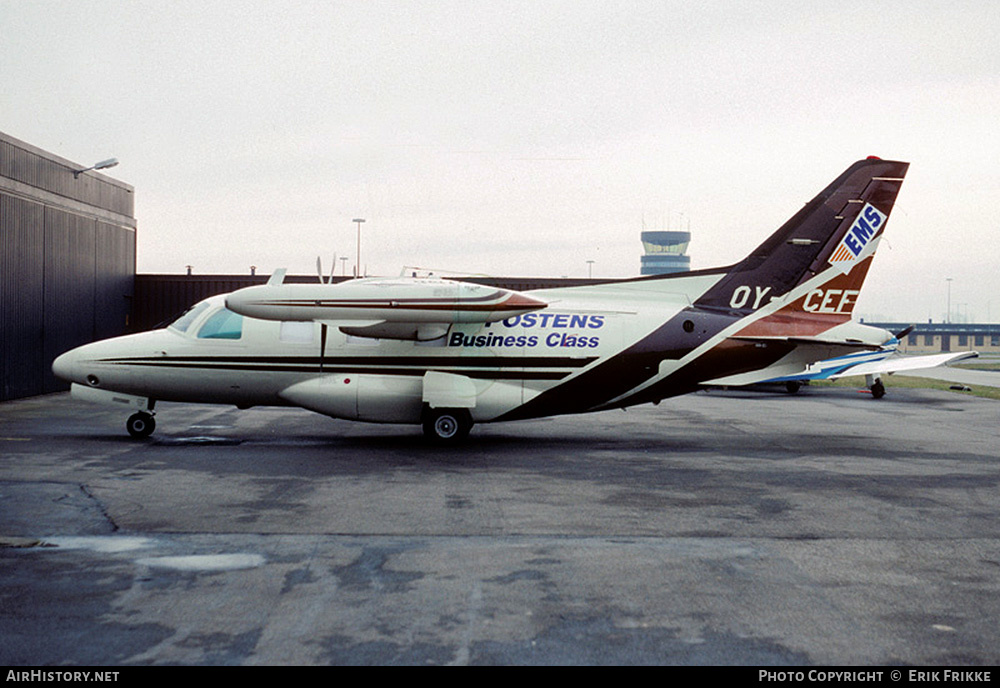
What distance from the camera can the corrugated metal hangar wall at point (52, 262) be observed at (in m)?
27.5

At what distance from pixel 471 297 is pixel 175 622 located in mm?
11000

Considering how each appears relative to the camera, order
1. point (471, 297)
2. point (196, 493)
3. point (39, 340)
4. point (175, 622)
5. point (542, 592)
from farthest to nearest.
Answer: point (39, 340) < point (471, 297) < point (196, 493) < point (542, 592) < point (175, 622)

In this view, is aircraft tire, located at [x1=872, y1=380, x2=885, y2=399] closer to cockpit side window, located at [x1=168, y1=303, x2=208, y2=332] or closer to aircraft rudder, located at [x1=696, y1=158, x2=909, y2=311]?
aircraft rudder, located at [x1=696, y1=158, x2=909, y2=311]

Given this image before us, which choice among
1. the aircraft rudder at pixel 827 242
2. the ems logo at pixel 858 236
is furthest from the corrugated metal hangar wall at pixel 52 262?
the ems logo at pixel 858 236

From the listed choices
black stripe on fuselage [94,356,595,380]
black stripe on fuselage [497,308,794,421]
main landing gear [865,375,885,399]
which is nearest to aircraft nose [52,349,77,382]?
black stripe on fuselage [94,356,595,380]

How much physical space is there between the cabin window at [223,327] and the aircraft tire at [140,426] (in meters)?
2.06

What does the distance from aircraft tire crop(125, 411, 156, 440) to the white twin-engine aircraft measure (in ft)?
0.10

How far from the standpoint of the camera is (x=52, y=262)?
3041 centimetres

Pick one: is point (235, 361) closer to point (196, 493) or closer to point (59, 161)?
point (196, 493)

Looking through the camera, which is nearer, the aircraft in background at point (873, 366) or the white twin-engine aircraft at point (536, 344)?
the white twin-engine aircraft at point (536, 344)

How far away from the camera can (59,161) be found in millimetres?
30938

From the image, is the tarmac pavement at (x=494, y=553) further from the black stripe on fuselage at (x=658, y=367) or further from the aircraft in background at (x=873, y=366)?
the aircraft in background at (x=873, y=366)

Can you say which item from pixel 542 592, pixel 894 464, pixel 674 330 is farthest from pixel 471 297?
pixel 542 592

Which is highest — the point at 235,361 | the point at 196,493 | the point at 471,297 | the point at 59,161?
the point at 59,161
